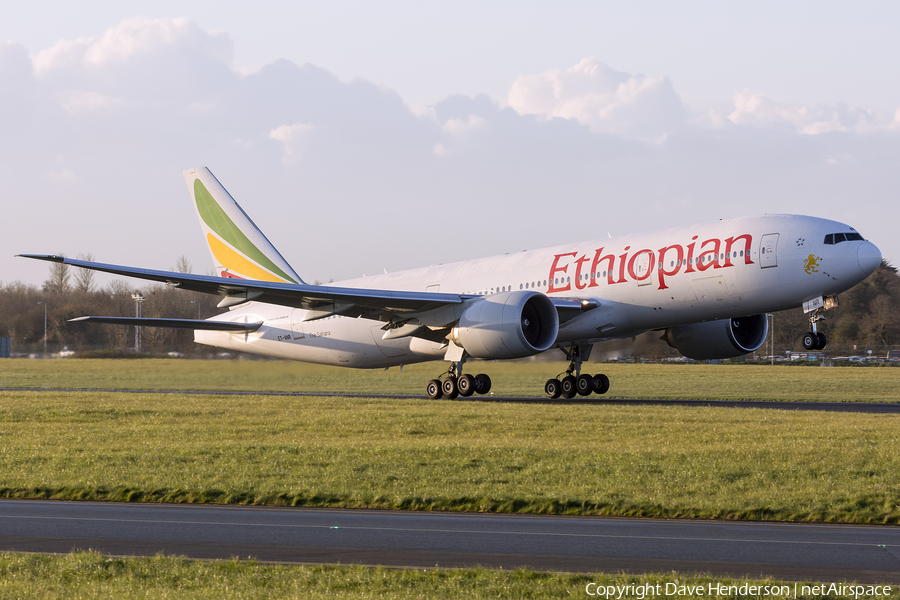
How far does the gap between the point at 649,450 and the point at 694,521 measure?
597 cm

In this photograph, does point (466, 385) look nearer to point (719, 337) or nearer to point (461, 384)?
point (461, 384)

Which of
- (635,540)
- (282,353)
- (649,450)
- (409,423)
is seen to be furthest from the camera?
(282,353)

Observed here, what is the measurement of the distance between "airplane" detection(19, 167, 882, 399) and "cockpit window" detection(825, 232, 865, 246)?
40mm

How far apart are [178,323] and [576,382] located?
581 inches

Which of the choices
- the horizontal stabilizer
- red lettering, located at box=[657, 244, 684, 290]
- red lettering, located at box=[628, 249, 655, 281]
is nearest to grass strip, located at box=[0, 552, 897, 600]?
red lettering, located at box=[657, 244, 684, 290]

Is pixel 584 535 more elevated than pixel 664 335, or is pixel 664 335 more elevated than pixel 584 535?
pixel 664 335

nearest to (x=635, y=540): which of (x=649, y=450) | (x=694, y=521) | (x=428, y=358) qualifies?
(x=694, y=521)

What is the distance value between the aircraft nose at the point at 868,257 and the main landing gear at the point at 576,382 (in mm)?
9788

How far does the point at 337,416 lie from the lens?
24.9 meters

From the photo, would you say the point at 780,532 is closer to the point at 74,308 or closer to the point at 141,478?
the point at 141,478

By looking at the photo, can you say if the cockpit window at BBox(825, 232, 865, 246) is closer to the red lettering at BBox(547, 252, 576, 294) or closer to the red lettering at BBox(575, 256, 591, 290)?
the red lettering at BBox(575, 256, 591, 290)

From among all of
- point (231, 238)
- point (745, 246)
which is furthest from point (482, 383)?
point (231, 238)

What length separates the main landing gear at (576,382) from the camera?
33.2 meters

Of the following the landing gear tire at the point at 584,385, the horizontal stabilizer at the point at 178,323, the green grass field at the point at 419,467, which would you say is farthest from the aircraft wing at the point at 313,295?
the landing gear tire at the point at 584,385
